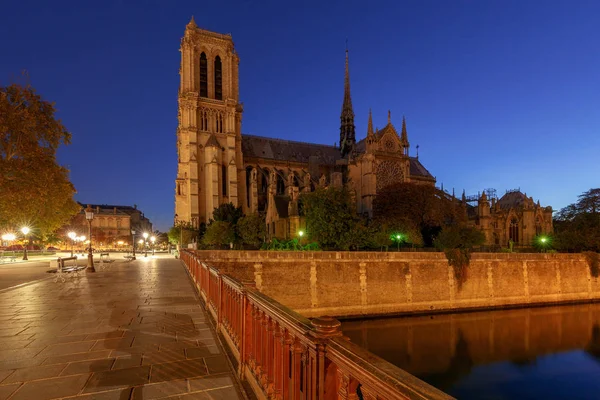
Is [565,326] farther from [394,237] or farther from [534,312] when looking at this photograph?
[394,237]

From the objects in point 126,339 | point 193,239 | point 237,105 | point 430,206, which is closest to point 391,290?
point 430,206

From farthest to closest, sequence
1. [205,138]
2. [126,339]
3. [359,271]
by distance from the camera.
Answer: [205,138] → [359,271] → [126,339]

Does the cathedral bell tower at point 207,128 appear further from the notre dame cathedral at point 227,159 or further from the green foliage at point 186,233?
the green foliage at point 186,233

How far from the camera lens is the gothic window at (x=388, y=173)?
4941cm

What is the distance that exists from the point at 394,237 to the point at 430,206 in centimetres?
607

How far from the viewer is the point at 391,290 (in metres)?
25.0

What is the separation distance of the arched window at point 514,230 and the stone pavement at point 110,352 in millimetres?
54907

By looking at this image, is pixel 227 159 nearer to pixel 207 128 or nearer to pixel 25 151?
pixel 207 128

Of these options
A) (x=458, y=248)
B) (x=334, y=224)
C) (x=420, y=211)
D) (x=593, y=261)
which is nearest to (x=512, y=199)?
(x=593, y=261)

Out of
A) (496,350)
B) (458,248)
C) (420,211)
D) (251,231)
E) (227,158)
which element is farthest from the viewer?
(227,158)

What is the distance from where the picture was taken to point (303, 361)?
2.22m

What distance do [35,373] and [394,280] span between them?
78.3 ft

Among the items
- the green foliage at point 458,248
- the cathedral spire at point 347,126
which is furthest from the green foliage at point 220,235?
the cathedral spire at point 347,126

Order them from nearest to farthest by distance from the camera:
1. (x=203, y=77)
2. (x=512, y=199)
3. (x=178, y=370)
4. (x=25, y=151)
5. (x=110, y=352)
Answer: (x=178, y=370) → (x=110, y=352) → (x=25, y=151) → (x=203, y=77) → (x=512, y=199)
